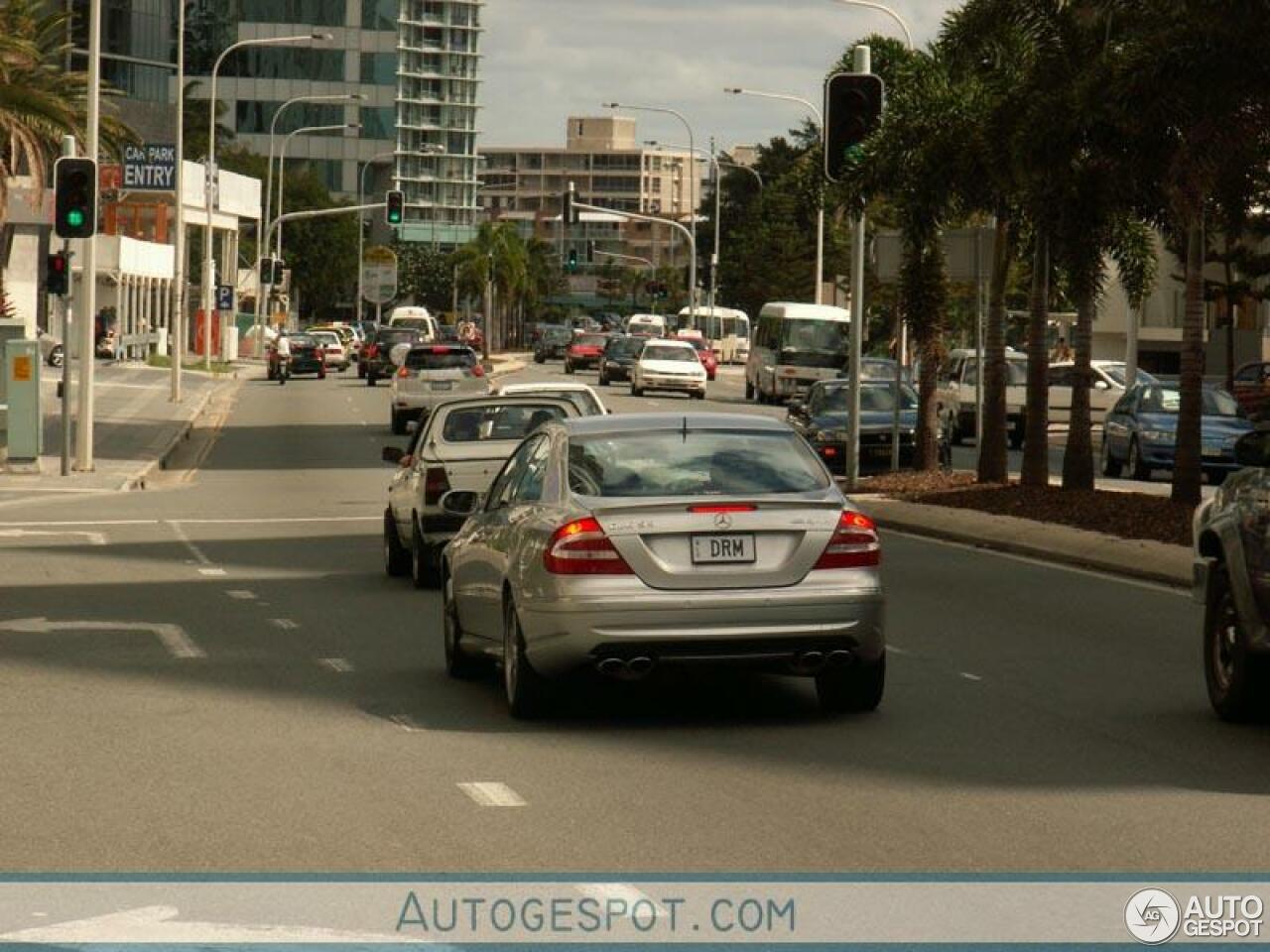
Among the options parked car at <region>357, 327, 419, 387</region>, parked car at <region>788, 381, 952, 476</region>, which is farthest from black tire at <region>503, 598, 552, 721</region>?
parked car at <region>357, 327, 419, 387</region>

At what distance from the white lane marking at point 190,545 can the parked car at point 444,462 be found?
6.04 feet

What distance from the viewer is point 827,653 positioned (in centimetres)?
1262

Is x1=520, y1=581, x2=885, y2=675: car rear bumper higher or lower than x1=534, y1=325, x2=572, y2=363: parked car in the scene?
higher

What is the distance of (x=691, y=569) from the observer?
12445mm

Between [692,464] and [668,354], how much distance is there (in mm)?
62680

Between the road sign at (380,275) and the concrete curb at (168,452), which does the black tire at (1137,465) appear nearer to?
the concrete curb at (168,452)

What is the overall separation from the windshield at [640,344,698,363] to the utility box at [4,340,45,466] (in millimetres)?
38389

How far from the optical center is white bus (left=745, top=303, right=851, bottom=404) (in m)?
71.3

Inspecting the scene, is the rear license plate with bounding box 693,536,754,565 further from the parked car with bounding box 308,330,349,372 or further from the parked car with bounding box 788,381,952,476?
the parked car with bounding box 308,330,349,372

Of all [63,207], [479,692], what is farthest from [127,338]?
[479,692]

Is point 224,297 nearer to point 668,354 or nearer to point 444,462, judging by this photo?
point 668,354

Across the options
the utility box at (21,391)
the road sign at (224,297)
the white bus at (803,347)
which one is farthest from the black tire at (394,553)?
the road sign at (224,297)

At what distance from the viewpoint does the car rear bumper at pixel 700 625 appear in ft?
40.5

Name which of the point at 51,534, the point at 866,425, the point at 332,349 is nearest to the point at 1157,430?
the point at 866,425
